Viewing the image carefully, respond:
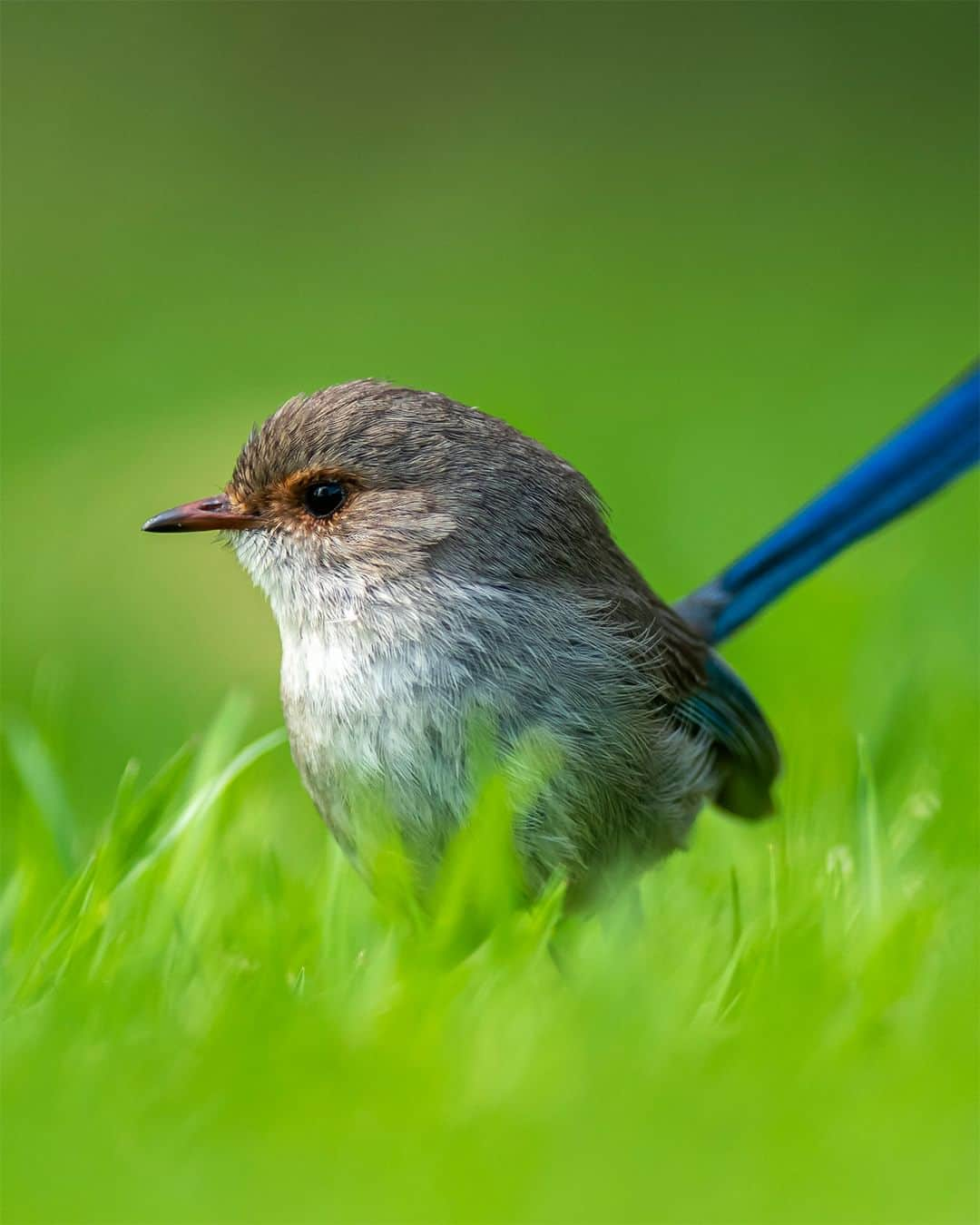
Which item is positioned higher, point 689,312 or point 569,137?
point 569,137

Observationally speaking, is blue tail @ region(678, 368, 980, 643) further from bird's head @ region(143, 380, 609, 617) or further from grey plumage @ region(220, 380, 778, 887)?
bird's head @ region(143, 380, 609, 617)

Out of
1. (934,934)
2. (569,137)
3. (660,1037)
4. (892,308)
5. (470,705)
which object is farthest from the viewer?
(569,137)

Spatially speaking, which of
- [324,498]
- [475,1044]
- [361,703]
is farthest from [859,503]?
[475,1044]

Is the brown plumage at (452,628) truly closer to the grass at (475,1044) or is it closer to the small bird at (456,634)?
the small bird at (456,634)

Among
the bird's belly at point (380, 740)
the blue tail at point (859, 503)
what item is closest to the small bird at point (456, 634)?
the bird's belly at point (380, 740)

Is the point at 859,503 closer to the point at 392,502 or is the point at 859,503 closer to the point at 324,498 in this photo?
the point at 392,502

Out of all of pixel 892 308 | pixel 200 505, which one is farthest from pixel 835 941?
pixel 892 308

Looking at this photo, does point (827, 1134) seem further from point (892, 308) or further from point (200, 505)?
point (892, 308)
